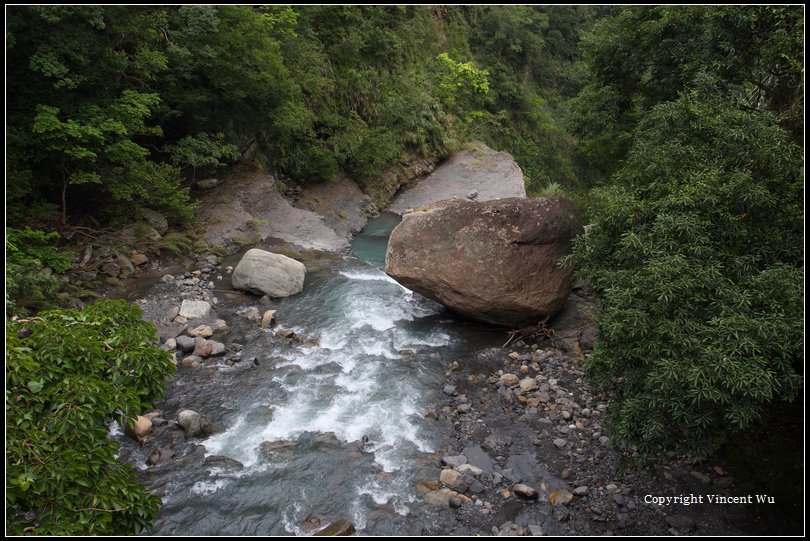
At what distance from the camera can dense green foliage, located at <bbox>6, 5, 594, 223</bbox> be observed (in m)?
11.6

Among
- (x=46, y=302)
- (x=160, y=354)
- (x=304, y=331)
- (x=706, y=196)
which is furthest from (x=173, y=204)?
(x=706, y=196)

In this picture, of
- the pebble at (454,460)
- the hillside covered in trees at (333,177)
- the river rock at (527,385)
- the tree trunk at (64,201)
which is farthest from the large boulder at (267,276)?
Answer: the pebble at (454,460)

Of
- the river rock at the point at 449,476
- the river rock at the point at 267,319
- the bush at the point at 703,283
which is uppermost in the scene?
the bush at the point at 703,283

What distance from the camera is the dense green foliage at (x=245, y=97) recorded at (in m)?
11.6

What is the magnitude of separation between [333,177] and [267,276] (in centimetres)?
963

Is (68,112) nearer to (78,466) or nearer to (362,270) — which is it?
(362,270)

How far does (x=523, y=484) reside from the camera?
7.84 metres

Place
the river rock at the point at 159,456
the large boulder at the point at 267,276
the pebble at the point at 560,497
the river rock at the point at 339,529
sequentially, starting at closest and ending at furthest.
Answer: the river rock at the point at 339,529 → the pebble at the point at 560,497 → the river rock at the point at 159,456 → the large boulder at the point at 267,276

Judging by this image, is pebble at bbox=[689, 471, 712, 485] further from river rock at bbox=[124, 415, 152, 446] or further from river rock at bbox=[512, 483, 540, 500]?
river rock at bbox=[124, 415, 152, 446]

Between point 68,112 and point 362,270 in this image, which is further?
point 362,270

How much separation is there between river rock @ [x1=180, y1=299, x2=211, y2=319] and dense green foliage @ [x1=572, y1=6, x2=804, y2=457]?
894cm

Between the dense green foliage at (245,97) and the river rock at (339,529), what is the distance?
32.3 ft

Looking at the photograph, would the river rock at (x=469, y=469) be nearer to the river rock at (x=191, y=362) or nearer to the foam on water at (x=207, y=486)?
the foam on water at (x=207, y=486)

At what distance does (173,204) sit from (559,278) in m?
11.2
